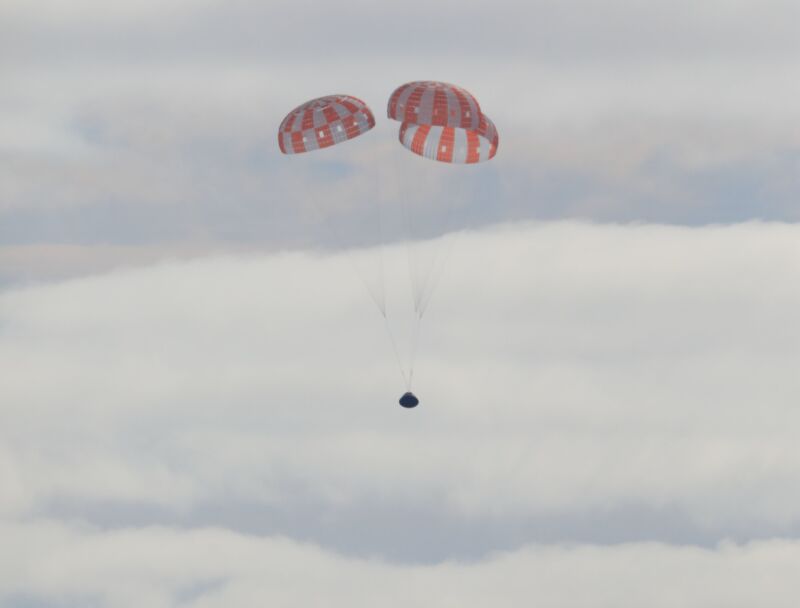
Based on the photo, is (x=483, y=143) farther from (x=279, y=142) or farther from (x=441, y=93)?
(x=279, y=142)

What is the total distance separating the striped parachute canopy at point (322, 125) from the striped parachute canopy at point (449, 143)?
6.57ft

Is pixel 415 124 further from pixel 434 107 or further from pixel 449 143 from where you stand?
pixel 449 143

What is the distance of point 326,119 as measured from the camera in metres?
80.7

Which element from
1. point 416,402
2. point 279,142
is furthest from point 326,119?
point 416,402

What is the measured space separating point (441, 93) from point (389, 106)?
2423 mm

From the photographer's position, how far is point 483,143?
81750mm

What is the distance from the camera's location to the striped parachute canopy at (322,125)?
80375mm

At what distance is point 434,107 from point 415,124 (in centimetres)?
118

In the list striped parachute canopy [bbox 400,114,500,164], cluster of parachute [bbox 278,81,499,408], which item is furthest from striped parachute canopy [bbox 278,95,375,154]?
striped parachute canopy [bbox 400,114,500,164]

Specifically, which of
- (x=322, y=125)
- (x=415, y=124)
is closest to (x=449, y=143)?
(x=415, y=124)

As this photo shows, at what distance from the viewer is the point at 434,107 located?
78.4 m

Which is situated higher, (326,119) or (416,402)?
(326,119)

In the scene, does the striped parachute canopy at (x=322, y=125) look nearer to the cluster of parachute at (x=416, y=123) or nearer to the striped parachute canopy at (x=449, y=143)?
the cluster of parachute at (x=416, y=123)

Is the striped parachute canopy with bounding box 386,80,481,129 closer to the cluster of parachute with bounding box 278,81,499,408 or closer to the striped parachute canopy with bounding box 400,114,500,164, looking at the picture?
the cluster of parachute with bounding box 278,81,499,408
